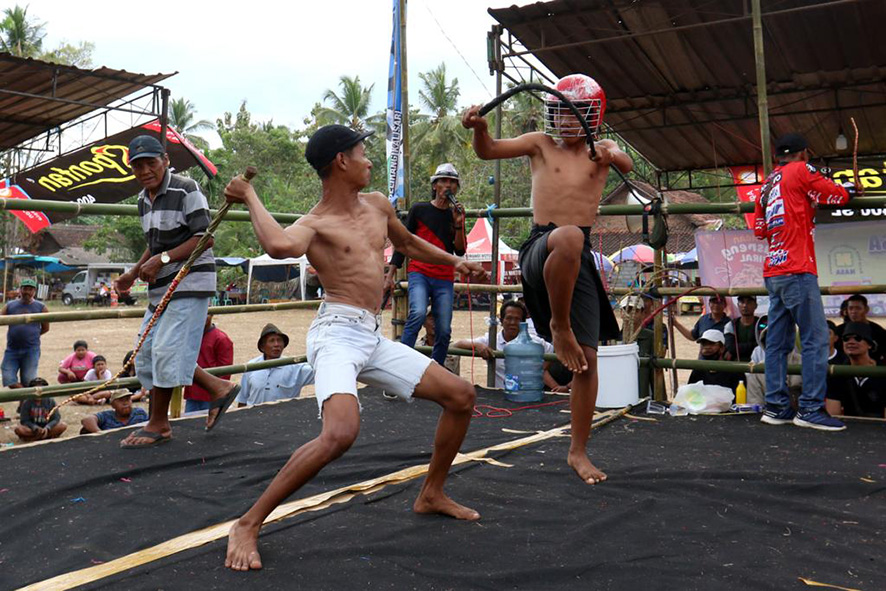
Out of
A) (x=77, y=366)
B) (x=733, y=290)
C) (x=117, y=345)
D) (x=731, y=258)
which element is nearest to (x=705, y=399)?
(x=733, y=290)

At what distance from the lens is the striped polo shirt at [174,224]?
378 centimetres

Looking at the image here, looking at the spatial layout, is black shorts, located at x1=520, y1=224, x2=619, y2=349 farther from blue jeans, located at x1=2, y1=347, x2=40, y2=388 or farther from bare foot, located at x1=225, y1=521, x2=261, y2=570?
blue jeans, located at x1=2, y1=347, x2=40, y2=388

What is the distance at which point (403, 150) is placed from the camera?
6.03m

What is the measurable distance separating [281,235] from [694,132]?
1031 cm

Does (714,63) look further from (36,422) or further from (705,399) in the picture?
(36,422)

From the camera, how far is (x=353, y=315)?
2.57 metres

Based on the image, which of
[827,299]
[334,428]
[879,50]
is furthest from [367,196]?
[879,50]

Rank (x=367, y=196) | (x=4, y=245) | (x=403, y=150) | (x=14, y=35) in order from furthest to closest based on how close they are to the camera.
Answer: (x=4, y=245), (x=14, y=35), (x=403, y=150), (x=367, y=196)

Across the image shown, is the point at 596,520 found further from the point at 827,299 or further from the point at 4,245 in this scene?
Result: the point at 4,245

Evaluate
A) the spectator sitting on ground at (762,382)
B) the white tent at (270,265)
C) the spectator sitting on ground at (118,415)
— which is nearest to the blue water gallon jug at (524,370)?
the spectator sitting on ground at (762,382)

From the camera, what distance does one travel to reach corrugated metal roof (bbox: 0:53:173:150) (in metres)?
9.61

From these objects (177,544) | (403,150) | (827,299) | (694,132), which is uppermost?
(694,132)

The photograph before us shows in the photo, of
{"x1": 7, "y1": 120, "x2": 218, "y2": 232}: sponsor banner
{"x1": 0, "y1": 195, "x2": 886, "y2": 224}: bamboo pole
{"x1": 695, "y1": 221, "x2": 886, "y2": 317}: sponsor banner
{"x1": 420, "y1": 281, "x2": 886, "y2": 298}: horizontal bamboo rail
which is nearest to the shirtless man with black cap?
{"x1": 0, "y1": 195, "x2": 886, "y2": 224}: bamboo pole

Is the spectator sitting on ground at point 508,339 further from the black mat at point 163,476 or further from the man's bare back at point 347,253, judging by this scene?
the man's bare back at point 347,253
